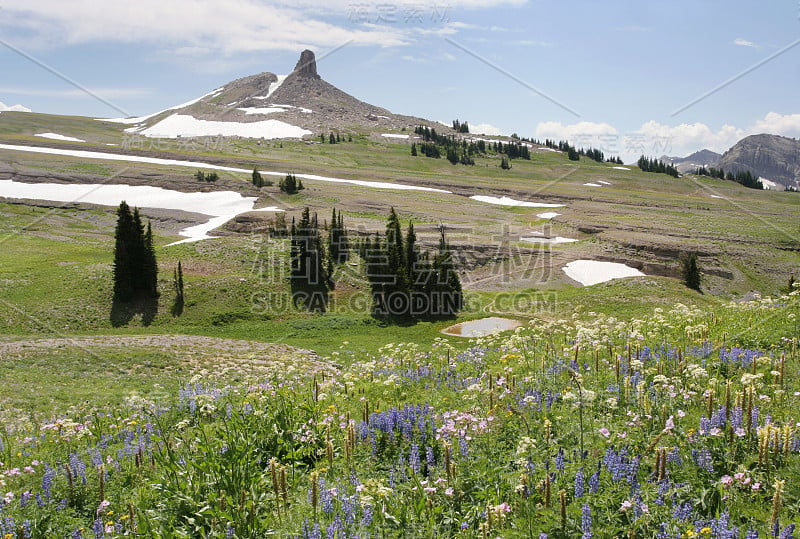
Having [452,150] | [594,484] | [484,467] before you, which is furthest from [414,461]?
[452,150]

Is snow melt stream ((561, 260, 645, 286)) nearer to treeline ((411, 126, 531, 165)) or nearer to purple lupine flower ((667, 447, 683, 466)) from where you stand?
purple lupine flower ((667, 447, 683, 466))

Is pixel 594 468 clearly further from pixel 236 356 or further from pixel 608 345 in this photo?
pixel 236 356

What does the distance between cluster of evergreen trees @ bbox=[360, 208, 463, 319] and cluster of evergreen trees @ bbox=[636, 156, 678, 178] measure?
150986 mm

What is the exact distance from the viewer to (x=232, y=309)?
4162cm

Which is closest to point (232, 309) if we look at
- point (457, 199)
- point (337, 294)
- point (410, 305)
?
point (337, 294)

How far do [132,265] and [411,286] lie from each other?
77.8 feet

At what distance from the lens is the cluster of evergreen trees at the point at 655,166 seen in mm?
170500

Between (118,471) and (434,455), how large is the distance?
16.4 feet

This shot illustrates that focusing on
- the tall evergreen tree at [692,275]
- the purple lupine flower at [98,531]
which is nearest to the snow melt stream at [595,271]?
A: the tall evergreen tree at [692,275]

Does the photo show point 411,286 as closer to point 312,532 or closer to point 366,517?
point 366,517

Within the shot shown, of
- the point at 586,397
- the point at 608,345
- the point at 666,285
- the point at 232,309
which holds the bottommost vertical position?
the point at 232,309

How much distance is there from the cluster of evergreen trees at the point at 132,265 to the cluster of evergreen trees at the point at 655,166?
551ft

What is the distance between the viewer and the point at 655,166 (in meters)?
179

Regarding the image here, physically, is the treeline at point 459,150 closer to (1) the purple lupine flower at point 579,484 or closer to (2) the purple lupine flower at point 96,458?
(2) the purple lupine flower at point 96,458
